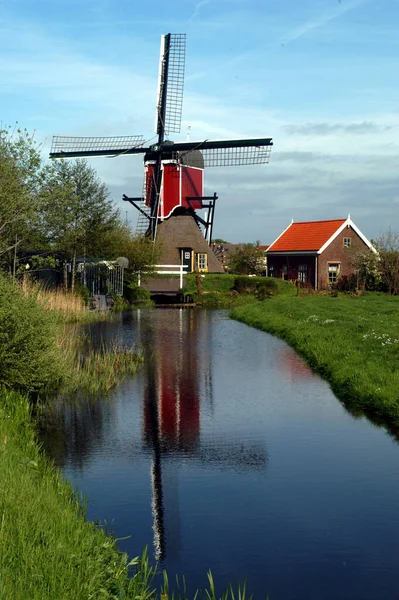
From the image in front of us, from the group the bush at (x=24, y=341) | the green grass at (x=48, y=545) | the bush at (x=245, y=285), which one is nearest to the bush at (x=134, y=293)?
the bush at (x=245, y=285)

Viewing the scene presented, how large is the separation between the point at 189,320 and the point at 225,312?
305 inches

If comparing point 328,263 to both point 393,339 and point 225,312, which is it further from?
point 393,339

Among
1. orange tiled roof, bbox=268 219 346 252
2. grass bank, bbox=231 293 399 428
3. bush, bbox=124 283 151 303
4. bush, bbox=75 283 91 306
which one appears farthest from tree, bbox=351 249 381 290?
bush, bbox=75 283 91 306

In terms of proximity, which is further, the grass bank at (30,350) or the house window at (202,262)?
the house window at (202,262)

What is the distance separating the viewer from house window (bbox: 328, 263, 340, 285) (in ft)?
198

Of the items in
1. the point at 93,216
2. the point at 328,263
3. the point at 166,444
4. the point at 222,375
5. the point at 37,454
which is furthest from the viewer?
the point at 328,263

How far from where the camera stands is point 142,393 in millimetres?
15344

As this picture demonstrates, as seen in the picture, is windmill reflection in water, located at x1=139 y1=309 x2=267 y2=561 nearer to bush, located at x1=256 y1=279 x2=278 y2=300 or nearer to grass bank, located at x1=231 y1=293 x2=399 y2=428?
grass bank, located at x1=231 y1=293 x2=399 y2=428

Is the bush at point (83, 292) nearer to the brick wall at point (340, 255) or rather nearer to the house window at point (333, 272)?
the brick wall at point (340, 255)

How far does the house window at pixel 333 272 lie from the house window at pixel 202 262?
10.2 metres

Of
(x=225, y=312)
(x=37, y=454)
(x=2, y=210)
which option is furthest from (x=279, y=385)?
(x=225, y=312)

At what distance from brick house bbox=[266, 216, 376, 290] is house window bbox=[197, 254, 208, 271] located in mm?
7886

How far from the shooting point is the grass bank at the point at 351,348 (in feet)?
46.2

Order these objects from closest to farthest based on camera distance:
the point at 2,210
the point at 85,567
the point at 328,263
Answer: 1. the point at 85,567
2. the point at 2,210
3. the point at 328,263
